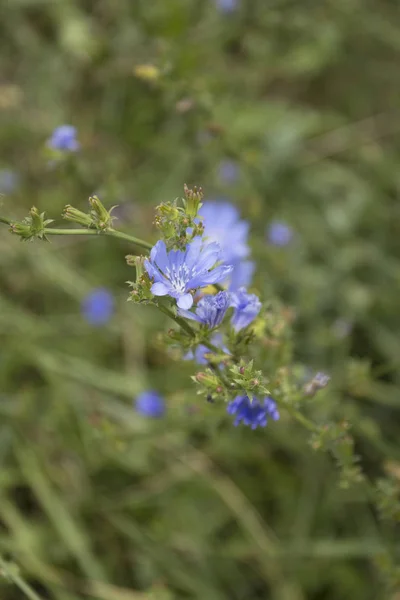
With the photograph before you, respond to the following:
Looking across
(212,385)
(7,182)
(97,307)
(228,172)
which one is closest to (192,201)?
(212,385)

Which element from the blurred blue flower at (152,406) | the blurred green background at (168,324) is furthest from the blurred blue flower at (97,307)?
the blurred blue flower at (152,406)

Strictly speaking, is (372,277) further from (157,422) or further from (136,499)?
(136,499)

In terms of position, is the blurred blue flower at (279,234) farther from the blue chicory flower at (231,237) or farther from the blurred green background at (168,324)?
the blue chicory flower at (231,237)

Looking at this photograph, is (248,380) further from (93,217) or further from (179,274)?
(93,217)

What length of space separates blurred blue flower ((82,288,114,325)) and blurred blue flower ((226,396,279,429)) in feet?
7.06

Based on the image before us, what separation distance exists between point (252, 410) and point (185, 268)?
0.49 metres

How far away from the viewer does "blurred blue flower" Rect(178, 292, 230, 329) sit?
5.82 ft

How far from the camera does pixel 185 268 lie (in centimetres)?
177

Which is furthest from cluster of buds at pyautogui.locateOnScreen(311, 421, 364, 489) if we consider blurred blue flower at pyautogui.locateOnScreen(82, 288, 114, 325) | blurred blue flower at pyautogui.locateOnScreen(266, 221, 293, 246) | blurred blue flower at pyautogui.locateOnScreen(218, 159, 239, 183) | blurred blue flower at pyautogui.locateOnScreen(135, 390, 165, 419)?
blurred blue flower at pyautogui.locateOnScreen(218, 159, 239, 183)

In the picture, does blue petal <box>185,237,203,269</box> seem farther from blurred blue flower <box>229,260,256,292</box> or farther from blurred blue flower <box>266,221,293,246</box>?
blurred blue flower <box>266,221,293,246</box>

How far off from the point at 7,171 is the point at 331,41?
2.35 metres

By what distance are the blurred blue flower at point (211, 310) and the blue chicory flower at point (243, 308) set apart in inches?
4.2

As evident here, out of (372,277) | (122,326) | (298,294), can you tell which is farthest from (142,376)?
(372,277)

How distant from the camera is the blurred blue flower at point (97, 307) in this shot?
397 centimetres
